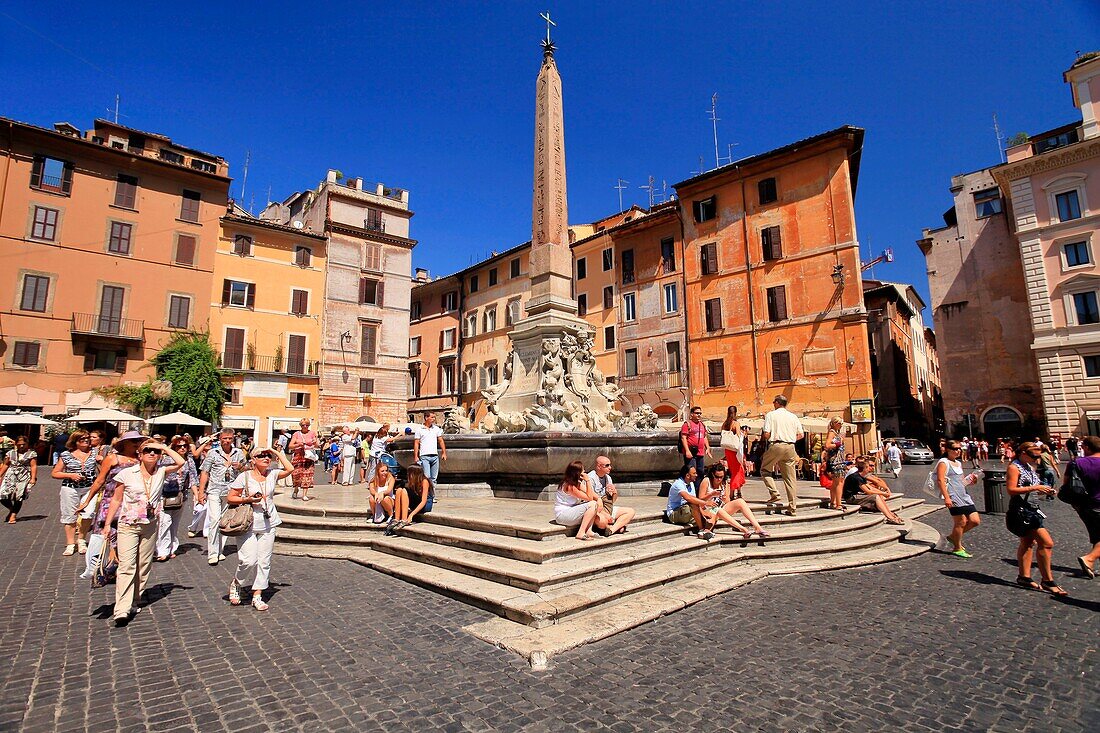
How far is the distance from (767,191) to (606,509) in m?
26.1

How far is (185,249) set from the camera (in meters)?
29.4

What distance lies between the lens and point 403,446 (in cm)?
1056

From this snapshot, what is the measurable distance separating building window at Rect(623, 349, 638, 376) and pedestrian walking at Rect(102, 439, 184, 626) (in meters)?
27.6

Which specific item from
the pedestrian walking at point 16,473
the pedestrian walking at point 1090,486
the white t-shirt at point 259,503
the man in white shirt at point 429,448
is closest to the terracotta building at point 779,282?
the pedestrian walking at point 1090,486

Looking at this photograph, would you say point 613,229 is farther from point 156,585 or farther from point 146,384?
point 156,585

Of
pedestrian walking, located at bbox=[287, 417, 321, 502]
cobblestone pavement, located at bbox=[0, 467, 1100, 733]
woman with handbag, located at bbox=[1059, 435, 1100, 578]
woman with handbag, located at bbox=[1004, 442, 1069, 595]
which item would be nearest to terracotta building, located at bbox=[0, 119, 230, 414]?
pedestrian walking, located at bbox=[287, 417, 321, 502]

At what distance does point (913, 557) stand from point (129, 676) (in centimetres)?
793

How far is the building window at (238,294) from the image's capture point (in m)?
30.2

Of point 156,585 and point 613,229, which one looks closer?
point 156,585

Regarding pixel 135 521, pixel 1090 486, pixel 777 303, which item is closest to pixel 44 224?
pixel 135 521

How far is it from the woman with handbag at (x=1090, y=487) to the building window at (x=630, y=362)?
25.7 metres

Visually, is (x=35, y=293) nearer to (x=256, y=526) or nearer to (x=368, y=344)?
(x=368, y=344)

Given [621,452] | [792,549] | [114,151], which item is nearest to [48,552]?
[621,452]

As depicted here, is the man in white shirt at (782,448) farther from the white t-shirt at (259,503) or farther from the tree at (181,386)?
the tree at (181,386)
